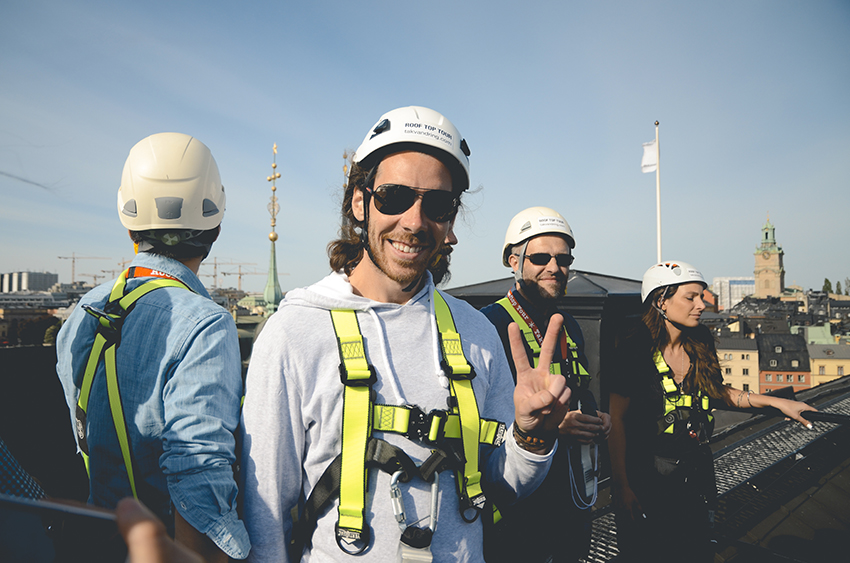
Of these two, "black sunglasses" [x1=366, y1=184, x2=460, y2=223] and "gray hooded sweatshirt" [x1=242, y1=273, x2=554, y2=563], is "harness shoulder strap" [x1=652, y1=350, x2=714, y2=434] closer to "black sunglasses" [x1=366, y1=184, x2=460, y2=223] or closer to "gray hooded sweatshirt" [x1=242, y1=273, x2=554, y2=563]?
"gray hooded sweatshirt" [x1=242, y1=273, x2=554, y2=563]

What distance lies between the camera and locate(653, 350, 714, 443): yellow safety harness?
11.0ft

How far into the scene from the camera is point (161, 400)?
169cm

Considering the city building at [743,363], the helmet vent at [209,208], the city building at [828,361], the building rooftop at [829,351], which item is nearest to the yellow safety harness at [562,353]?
the helmet vent at [209,208]

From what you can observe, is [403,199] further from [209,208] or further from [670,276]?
[670,276]

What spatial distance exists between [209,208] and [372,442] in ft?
5.13

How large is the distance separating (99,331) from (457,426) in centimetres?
150

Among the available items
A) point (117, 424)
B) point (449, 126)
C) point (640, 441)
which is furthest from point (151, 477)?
point (640, 441)

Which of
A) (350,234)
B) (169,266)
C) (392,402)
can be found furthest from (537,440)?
(169,266)

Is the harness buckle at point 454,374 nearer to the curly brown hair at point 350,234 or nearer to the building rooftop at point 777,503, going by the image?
the curly brown hair at point 350,234

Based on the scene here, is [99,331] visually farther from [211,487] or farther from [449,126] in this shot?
[449,126]

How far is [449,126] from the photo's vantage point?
1.99 m

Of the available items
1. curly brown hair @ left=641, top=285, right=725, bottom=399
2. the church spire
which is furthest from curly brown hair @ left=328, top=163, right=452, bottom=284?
the church spire

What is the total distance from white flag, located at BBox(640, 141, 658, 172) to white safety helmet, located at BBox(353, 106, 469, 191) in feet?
39.3

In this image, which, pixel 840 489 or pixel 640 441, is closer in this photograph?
pixel 640 441
